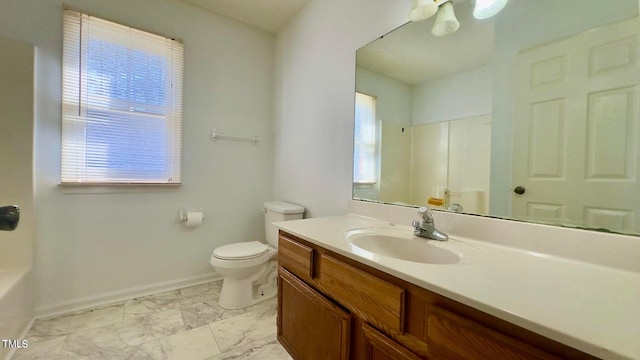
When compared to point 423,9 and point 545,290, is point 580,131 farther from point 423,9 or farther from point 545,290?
point 423,9

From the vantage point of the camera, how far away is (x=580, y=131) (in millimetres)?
811

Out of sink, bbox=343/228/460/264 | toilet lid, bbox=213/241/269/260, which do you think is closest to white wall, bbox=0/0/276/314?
toilet lid, bbox=213/241/269/260

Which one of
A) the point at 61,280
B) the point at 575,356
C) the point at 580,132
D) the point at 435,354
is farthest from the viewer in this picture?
the point at 61,280

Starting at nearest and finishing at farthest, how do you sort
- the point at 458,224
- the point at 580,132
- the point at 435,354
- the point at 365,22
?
the point at 435,354
the point at 580,132
the point at 458,224
the point at 365,22

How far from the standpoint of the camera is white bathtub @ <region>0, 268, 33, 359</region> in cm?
127

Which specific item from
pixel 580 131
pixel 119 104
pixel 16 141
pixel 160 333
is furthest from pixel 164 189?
pixel 580 131

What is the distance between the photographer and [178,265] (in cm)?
217

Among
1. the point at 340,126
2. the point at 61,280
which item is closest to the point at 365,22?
the point at 340,126

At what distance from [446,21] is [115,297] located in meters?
2.86

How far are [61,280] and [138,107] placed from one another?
1.37 m

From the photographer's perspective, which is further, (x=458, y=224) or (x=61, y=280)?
(x=61, y=280)

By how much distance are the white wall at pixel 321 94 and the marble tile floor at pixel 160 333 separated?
91 cm

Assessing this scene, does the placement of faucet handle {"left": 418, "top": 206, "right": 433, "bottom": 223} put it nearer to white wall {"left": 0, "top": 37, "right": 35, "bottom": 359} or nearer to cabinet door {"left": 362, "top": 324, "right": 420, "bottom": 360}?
cabinet door {"left": 362, "top": 324, "right": 420, "bottom": 360}

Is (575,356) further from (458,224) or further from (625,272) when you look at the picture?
(458,224)
